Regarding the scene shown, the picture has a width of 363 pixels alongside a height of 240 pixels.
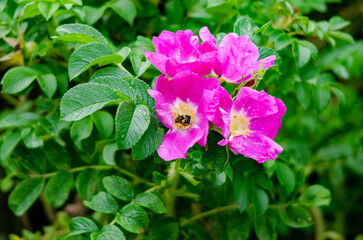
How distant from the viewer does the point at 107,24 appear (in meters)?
1.07

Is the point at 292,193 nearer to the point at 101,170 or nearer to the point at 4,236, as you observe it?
the point at 101,170

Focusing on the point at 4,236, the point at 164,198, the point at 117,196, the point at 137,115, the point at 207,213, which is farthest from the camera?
the point at 4,236

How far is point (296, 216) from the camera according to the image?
0.98m

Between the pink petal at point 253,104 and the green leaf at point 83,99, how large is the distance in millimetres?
217

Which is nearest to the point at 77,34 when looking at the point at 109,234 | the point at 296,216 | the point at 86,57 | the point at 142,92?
the point at 86,57

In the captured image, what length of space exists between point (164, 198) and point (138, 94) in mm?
327

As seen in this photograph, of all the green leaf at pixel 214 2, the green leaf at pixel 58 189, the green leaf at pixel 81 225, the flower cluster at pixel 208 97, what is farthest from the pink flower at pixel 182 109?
the green leaf at pixel 58 189

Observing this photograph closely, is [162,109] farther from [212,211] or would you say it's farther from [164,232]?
A: [212,211]

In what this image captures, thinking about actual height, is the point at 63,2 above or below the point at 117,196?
above

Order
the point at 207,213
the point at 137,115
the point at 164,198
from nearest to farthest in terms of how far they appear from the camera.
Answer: the point at 137,115 < the point at 164,198 < the point at 207,213

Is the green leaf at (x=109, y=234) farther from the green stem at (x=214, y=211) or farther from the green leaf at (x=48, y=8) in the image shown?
the green leaf at (x=48, y=8)

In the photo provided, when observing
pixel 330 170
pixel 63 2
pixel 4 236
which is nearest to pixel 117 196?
pixel 63 2

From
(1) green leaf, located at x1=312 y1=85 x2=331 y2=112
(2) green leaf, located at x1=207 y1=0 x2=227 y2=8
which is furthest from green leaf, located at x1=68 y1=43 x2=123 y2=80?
(1) green leaf, located at x1=312 y1=85 x2=331 y2=112

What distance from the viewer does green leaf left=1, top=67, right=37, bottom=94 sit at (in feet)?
2.91
